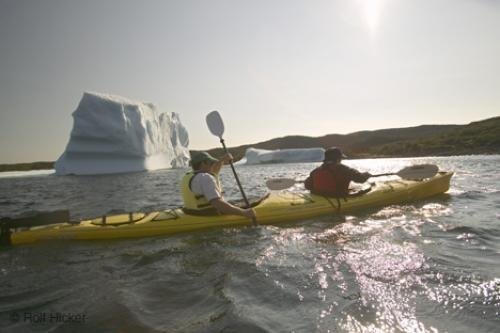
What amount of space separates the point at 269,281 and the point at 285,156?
144 feet

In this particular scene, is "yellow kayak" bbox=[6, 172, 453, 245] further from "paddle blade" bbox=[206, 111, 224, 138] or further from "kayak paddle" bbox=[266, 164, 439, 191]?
"paddle blade" bbox=[206, 111, 224, 138]

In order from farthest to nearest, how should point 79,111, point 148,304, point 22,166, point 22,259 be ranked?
point 22,166
point 79,111
point 22,259
point 148,304

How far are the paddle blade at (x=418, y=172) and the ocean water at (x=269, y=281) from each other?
7.48ft

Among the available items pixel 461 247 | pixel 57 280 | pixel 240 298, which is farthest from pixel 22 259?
pixel 461 247

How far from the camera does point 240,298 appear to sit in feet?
10.0

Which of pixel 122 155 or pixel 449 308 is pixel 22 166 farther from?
pixel 449 308

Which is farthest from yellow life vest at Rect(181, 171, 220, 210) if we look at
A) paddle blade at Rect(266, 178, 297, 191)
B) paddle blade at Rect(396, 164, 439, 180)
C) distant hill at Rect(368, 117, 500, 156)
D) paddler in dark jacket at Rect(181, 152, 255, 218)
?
distant hill at Rect(368, 117, 500, 156)

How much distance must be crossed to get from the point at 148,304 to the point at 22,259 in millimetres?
2497

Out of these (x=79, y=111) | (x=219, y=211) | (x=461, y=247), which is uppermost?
(x=79, y=111)

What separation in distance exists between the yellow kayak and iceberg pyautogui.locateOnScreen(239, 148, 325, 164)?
36807 mm

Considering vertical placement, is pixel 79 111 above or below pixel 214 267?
above

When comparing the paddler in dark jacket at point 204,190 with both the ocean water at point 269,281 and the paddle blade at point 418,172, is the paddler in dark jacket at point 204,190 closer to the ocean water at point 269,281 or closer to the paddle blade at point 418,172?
the ocean water at point 269,281

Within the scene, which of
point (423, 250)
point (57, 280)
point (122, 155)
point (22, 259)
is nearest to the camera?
point (57, 280)

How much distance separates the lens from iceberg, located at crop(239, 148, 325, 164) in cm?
4439
